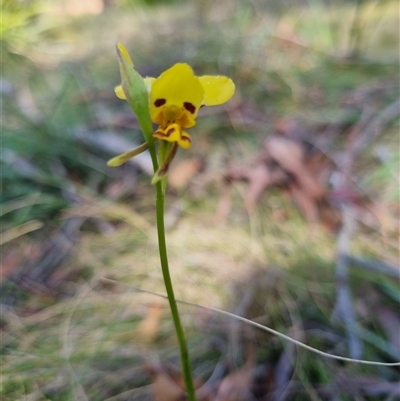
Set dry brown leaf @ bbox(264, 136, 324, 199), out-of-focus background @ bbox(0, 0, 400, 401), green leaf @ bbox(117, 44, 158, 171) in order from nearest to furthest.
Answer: green leaf @ bbox(117, 44, 158, 171), out-of-focus background @ bbox(0, 0, 400, 401), dry brown leaf @ bbox(264, 136, 324, 199)

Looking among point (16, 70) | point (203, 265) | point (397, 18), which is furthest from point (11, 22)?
point (397, 18)

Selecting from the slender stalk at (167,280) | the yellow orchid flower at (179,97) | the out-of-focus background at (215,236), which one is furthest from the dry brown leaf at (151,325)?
the yellow orchid flower at (179,97)

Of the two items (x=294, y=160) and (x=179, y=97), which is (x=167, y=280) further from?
(x=294, y=160)

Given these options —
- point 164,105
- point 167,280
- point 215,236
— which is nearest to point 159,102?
point 164,105

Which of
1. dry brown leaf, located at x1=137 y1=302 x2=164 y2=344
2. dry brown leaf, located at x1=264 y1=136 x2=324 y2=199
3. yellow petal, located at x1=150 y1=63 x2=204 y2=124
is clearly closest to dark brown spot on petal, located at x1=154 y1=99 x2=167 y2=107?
yellow petal, located at x1=150 y1=63 x2=204 y2=124

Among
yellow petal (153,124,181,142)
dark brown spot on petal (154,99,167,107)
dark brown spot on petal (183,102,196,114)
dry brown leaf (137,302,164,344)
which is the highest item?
dark brown spot on petal (154,99,167,107)

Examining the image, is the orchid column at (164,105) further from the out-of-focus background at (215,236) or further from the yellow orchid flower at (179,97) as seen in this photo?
the out-of-focus background at (215,236)

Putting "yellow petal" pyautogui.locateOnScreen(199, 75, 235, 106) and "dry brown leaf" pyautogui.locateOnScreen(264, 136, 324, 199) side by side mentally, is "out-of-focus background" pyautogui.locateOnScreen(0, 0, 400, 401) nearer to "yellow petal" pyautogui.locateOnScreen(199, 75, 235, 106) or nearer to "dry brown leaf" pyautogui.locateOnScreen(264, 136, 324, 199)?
"dry brown leaf" pyautogui.locateOnScreen(264, 136, 324, 199)

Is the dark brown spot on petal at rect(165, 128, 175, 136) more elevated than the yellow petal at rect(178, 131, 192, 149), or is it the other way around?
the dark brown spot on petal at rect(165, 128, 175, 136)
